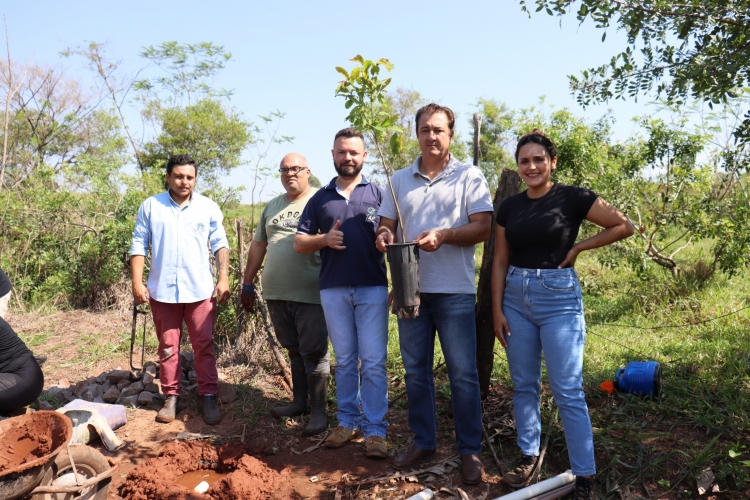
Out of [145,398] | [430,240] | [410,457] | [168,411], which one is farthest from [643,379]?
[145,398]

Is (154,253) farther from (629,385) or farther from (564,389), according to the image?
(629,385)

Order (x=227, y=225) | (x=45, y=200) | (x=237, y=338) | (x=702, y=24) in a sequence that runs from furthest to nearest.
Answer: (x=45, y=200), (x=227, y=225), (x=237, y=338), (x=702, y=24)

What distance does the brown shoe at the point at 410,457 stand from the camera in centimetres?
353

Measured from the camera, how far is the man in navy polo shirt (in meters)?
3.71

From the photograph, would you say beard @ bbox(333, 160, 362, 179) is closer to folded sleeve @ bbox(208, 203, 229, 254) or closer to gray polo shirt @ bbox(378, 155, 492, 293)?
gray polo shirt @ bbox(378, 155, 492, 293)

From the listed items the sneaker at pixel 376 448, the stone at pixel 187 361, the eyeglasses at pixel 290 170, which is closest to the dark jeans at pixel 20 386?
the stone at pixel 187 361

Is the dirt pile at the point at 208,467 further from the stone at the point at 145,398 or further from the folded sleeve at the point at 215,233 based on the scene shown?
the folded sleeve at the point at 215,233

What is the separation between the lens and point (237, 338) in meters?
5.75

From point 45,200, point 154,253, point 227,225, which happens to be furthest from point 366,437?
point 45,200

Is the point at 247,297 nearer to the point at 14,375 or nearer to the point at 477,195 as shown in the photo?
the point at 14,375

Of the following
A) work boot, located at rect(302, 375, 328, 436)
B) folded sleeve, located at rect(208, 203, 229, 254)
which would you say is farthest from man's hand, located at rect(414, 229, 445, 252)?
folded sleeve, located at rect(208, 203, 229, 254)

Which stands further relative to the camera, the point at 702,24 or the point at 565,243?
the point at 702,24

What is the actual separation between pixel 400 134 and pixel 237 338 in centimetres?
331

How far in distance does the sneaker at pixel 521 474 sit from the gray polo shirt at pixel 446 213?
102 centimetres
